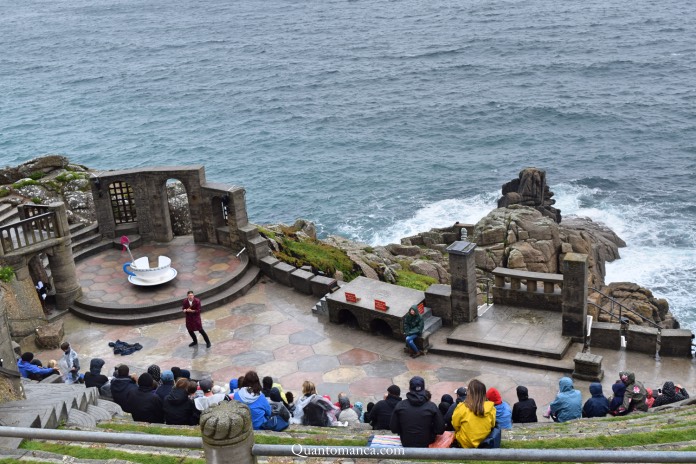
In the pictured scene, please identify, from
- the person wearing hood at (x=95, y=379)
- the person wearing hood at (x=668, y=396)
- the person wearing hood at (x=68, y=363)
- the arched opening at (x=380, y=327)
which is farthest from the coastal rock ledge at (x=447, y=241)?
the person wearing hood at (x=668, y=396)

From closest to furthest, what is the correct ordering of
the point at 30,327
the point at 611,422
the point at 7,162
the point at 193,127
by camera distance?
the point at 611,422, the point at 30,327, the point at 7,162, the point at 193,127

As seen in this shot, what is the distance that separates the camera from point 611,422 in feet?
45.9

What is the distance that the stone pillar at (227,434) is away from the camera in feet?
23.4

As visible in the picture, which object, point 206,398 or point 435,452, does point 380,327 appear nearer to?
point 206,398

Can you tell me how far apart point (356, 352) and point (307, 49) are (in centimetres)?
9827

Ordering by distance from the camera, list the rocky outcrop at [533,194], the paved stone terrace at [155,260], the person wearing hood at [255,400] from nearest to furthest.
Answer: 1. the person wearing hood at [255,400]
2. the paved stone terrace at [155,260]
3. the rocky outcrop at [533,194]

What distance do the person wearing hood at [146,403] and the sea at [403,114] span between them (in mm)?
30435

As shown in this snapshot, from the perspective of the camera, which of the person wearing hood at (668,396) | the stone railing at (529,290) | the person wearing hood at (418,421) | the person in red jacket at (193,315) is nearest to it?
the person wearing hood at (418,421)

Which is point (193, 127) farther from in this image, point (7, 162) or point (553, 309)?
point (553, 309)

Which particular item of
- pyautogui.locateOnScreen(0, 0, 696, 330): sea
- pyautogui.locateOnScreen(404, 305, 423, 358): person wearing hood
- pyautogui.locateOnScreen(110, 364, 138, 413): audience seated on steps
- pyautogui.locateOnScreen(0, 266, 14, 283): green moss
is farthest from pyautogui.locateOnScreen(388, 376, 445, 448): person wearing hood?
pyautogui.locateOnScreen(0, 0, 696, 330): sea

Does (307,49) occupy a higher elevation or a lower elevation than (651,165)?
higher

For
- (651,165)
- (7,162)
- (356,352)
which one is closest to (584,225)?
Answer: (651,165)

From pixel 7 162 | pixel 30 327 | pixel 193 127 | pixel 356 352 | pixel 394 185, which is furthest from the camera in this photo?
pixel 193 127

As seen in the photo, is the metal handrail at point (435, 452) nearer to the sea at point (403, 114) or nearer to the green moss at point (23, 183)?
the green moss at point (23, 183)
